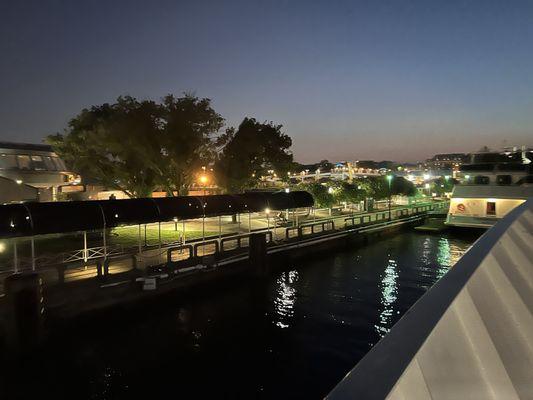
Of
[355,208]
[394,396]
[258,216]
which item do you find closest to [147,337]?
[394,396]

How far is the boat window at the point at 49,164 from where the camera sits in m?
45.7

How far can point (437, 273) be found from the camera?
80.5 ft

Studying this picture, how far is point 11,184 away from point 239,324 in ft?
81.3

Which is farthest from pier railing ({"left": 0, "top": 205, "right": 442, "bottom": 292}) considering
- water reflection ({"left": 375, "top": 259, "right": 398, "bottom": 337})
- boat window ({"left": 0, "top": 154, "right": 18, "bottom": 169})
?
boat window ({"left": 0, "top": 154, "right": 18, "bottom": 169})

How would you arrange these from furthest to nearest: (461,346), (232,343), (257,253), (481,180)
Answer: (481,180) → (257,253) → (232,343) → (461,346)

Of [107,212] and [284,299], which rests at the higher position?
[107,212]

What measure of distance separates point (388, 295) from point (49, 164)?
42470 millimetres

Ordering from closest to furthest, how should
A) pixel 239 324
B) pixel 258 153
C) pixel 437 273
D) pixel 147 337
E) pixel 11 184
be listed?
1. pixel 147 337
2. pixel 239 324
3. pixel 437 273
4. pixel 11 184
5. pixel 258 153

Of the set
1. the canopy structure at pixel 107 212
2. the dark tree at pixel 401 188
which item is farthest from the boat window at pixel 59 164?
the dark tree at pixel 401 188

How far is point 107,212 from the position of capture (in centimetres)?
1841

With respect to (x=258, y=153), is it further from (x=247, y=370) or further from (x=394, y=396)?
(x=394, y=396)

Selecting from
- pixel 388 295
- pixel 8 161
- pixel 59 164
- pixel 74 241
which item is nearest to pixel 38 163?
pixel 59 164

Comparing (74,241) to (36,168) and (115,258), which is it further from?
(36,168)

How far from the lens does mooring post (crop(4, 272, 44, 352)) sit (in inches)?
505
